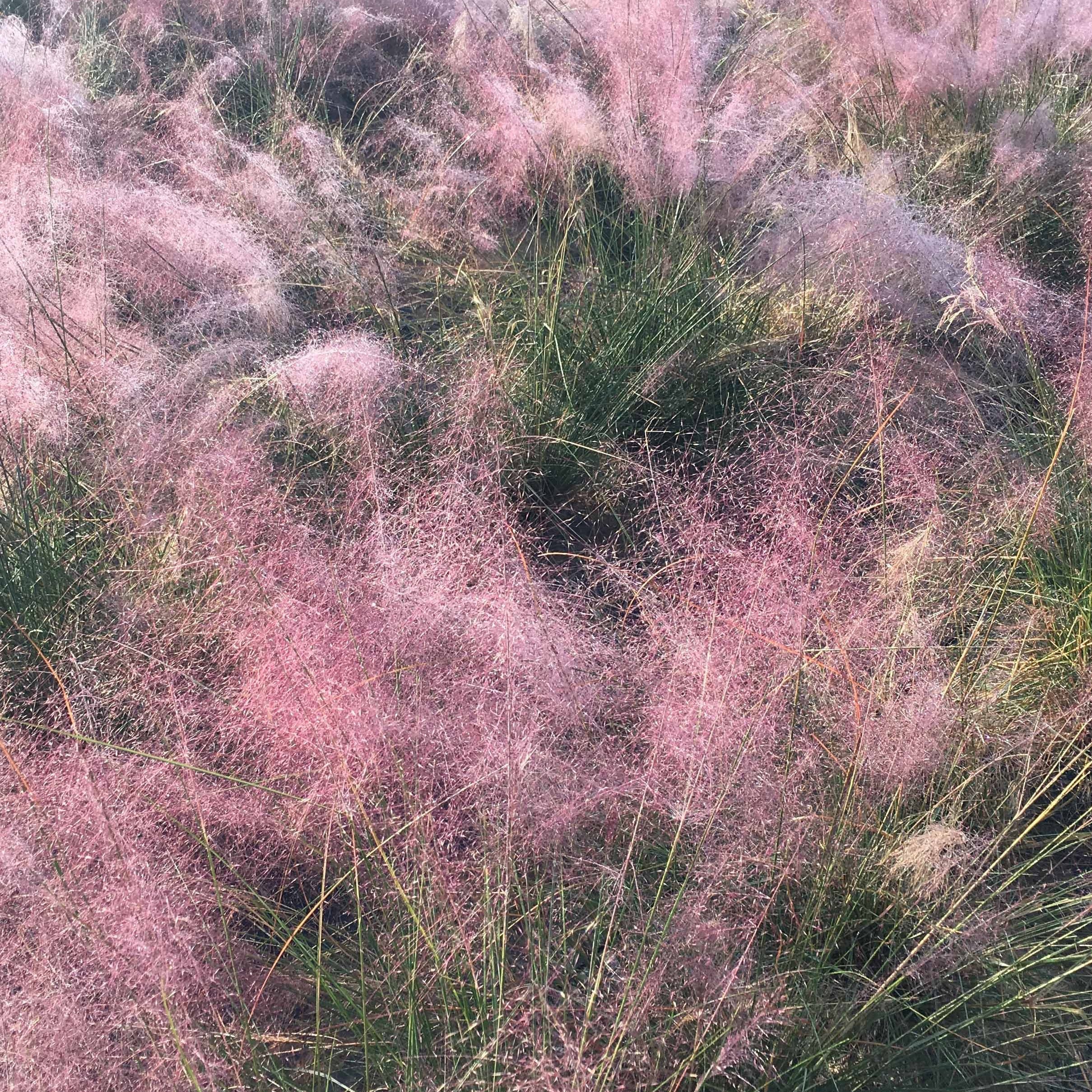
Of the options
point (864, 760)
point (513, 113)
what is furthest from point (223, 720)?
point (513, 113)

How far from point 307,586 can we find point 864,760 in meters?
1.10

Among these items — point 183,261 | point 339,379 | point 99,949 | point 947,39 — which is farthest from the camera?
point 947,39

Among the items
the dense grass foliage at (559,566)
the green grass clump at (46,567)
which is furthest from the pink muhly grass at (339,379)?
the green grass clump at (46,567)

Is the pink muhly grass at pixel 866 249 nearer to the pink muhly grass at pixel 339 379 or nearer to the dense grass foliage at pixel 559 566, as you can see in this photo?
the dense grass foliage at pixel 559 566

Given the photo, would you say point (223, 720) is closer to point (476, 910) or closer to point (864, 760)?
point (476, 910)

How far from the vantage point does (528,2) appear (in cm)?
357

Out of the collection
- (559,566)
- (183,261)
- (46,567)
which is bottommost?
(559,566)

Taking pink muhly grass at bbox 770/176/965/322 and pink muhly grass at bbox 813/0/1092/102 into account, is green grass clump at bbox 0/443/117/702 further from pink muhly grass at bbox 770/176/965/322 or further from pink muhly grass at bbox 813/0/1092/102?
pink muhly grass at bbox 813/0/1092/102

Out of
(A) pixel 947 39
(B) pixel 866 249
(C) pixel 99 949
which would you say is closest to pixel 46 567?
(C) pixel 99 949

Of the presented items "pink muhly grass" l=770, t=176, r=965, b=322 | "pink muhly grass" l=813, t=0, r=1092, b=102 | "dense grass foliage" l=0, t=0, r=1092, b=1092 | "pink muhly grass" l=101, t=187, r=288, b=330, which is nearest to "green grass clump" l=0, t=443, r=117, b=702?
"dense grass foliage" l=0, t=0, r=1092, b=1092

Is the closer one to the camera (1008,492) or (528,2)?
(1008,492)

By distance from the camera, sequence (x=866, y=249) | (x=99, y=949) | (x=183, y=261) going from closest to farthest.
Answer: (x=99, y=949) < (x=866, y=249) < (x=183, y=261)

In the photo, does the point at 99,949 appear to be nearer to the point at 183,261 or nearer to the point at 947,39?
the point at 183,261

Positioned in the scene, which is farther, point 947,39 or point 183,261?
point 947,39
